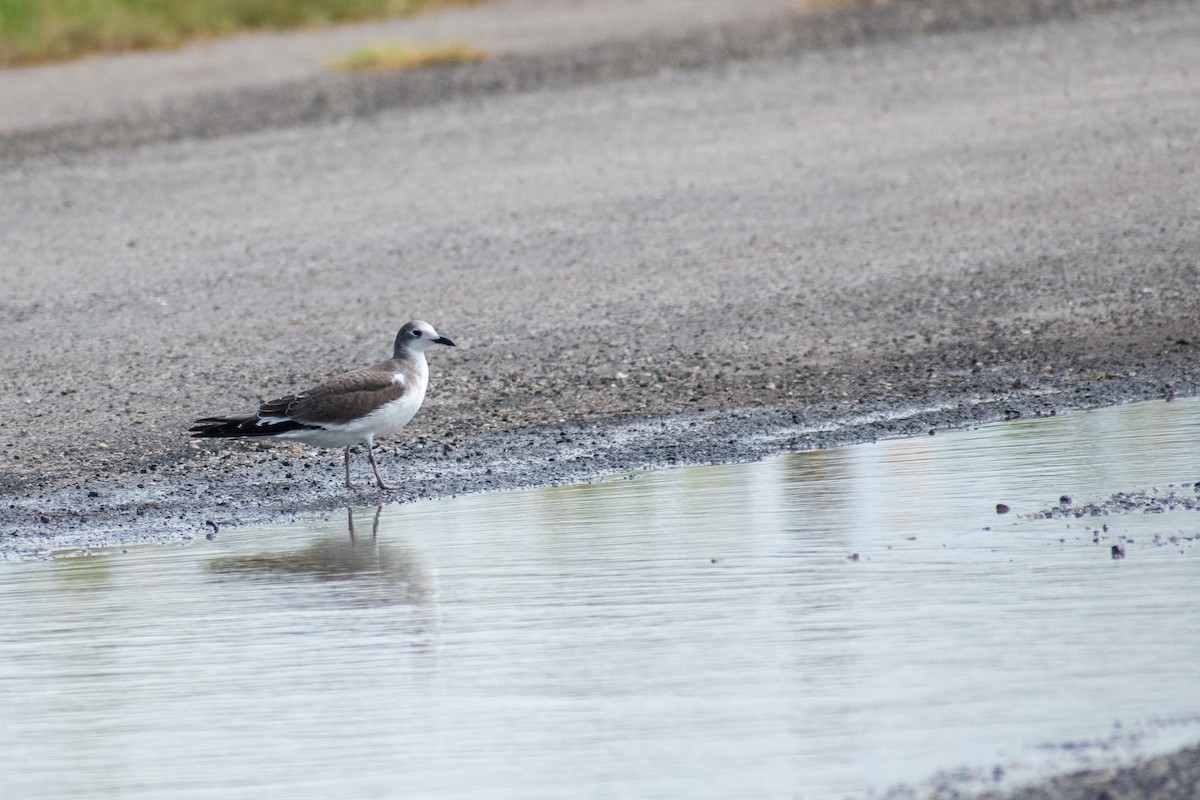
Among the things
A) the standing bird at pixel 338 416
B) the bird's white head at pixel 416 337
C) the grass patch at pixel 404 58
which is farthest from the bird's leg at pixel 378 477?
the grass patch at pixel 404 58

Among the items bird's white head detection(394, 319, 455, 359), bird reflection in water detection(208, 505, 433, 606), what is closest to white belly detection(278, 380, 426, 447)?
bird's white head detection(394, 319, 455, 359)

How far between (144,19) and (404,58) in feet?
14.9

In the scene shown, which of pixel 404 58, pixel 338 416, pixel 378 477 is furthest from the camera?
pixel 404 58

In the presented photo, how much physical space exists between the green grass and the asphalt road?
12.2 ft

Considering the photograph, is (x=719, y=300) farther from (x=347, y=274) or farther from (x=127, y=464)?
(x=127, y=464)

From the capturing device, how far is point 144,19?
2217 centimetres

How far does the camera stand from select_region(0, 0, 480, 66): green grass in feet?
69.5

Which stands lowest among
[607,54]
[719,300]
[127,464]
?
[127,464]

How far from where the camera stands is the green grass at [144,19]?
69.5 ft

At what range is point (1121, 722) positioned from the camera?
4.93m

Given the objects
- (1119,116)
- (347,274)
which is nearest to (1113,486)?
(347,274)

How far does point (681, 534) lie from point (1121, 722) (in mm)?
2376

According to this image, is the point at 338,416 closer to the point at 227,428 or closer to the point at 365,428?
the point at 365,428

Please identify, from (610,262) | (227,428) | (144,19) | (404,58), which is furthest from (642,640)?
(144,19)
